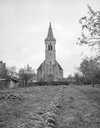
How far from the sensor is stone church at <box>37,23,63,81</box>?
80.4 metres

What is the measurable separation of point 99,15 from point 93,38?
7.96 ft

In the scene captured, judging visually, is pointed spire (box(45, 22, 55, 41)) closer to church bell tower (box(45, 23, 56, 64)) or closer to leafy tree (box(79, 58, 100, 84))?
church bell tower (box(45, 23, 56, 64))

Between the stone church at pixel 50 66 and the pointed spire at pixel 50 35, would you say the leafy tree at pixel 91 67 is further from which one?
the pointed spire at pixel 50 35

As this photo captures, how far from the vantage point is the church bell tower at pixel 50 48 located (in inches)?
3321

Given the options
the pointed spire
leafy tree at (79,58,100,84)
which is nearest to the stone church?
the pointed spire

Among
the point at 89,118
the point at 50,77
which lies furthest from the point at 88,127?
the point at 50,77

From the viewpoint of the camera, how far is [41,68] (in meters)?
82.6

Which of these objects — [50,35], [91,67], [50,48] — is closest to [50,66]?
[50,48]

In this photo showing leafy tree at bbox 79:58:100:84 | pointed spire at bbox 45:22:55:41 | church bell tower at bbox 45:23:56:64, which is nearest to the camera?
leafy tree at bbox 79:58:100:84

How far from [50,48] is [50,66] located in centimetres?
1101

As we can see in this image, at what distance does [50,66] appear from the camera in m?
82.1

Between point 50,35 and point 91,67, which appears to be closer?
point 91,67

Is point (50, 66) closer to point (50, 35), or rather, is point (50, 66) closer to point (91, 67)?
point (50, 35)

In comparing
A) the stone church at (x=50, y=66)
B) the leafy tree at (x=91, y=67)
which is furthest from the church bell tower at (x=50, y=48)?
the leafy tree at (x=91, y=67)
